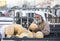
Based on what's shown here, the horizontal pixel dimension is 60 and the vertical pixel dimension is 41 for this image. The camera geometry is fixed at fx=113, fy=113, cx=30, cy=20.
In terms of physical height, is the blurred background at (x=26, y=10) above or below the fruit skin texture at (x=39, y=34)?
above

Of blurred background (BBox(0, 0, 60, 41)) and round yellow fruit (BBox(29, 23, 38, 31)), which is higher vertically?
blurred background (BBox(0, 0, 60, 41))

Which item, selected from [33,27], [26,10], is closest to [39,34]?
[33,27]

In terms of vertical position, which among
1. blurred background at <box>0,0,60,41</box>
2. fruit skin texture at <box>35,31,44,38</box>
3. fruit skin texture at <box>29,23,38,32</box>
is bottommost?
fruit skin texture at <box>35,31,44,38</box>

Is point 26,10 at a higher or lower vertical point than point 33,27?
higher

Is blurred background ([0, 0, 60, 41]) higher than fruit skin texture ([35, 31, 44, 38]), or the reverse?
blurred background ([0, 0, 60, 41])

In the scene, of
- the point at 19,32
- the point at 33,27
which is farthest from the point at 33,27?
the point at 19,32

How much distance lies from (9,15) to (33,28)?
18 centimetres

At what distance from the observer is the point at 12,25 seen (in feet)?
2.31

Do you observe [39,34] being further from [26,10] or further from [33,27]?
[26,10]

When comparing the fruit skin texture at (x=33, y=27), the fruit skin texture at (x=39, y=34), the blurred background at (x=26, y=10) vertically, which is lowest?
the fruit skin texture at (x=39, y=34)

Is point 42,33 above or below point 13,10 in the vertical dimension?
below

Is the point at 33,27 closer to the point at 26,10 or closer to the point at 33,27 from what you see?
the point at 33,27

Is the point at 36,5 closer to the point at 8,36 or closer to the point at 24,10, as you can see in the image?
the point at 24,10

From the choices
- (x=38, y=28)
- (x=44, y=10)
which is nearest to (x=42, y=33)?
(x=38, y=28)
